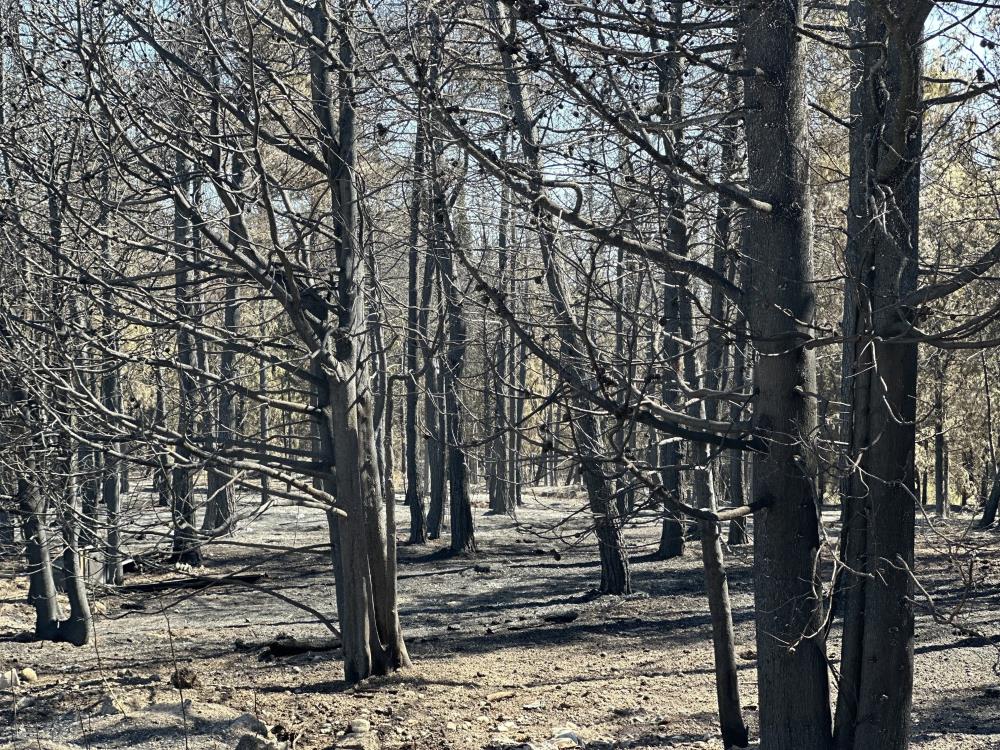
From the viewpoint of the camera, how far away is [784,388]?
5.21m

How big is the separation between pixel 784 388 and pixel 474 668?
6433 millimetres

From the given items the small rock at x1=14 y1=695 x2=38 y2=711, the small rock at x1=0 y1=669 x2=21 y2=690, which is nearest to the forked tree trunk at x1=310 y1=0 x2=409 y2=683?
the small rock at x1=14 y1=695 x2=38 y2=711

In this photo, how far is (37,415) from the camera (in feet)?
30.2

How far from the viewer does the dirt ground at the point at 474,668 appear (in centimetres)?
768

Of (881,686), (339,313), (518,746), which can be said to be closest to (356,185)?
(339,313)

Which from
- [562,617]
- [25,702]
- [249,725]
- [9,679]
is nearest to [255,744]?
[249,725]

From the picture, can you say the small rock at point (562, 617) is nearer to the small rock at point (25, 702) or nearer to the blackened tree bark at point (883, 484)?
the small rock at point (25, 702)

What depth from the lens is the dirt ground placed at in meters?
7.68

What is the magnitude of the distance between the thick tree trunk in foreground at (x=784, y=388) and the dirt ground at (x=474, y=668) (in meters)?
0.72

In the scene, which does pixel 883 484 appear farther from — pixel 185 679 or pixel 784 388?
pixel 185 679

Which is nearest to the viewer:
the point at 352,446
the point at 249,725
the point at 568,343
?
the point at 568,343

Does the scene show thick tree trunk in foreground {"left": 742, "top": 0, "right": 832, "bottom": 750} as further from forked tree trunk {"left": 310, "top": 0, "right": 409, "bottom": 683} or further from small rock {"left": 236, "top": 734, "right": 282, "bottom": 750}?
forked tree trunk {"left": 310, "top": 0, "right": 409, "bottom": 683}

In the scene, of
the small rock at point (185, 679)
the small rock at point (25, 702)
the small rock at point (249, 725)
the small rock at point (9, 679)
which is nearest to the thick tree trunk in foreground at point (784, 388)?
the small rock at point (249, 725)

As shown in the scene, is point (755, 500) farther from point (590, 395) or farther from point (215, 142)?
point (215, 142)
